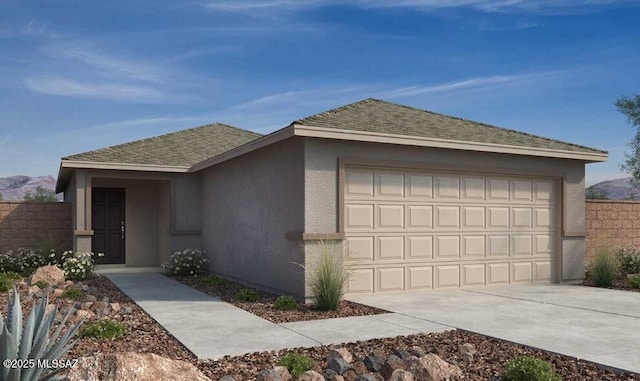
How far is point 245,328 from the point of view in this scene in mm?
7719

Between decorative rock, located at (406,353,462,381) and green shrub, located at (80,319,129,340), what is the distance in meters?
3.75

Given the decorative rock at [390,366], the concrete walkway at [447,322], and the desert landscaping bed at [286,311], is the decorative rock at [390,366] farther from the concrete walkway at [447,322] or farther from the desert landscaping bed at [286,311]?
the desert landscaping bed at [286,311]

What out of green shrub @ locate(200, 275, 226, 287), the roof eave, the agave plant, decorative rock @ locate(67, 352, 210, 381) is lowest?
green shrub @ locate(200, 275, 226, 287)

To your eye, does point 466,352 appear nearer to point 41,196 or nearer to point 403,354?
point 403,354

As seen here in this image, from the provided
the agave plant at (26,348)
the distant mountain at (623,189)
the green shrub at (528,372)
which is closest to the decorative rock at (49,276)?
the agave plant at (26,348)

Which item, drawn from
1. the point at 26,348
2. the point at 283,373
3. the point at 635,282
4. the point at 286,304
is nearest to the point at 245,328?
the point at 286,304

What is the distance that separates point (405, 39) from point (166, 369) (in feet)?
45.2

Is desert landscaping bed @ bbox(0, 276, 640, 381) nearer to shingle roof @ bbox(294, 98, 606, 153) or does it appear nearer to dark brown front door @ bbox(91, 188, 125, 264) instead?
shingle roof @ bbox(294, 98, 606, 153)

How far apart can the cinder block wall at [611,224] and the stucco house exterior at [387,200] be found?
244cm

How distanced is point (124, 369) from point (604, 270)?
39.1 feet

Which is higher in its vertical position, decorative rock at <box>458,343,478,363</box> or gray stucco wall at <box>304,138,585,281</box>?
gray stucco wall at <box>304,138,585,281</box>

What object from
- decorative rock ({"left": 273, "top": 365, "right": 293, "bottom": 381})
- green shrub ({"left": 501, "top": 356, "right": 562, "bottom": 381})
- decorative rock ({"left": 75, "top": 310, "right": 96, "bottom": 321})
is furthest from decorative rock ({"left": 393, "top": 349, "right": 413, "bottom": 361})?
decorative rock ({"left": 75, "top": 310, "right": 96, "bottom": 321})

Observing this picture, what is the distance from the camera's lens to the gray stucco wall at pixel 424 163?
1012cm

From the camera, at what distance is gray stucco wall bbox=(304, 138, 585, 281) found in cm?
1012
